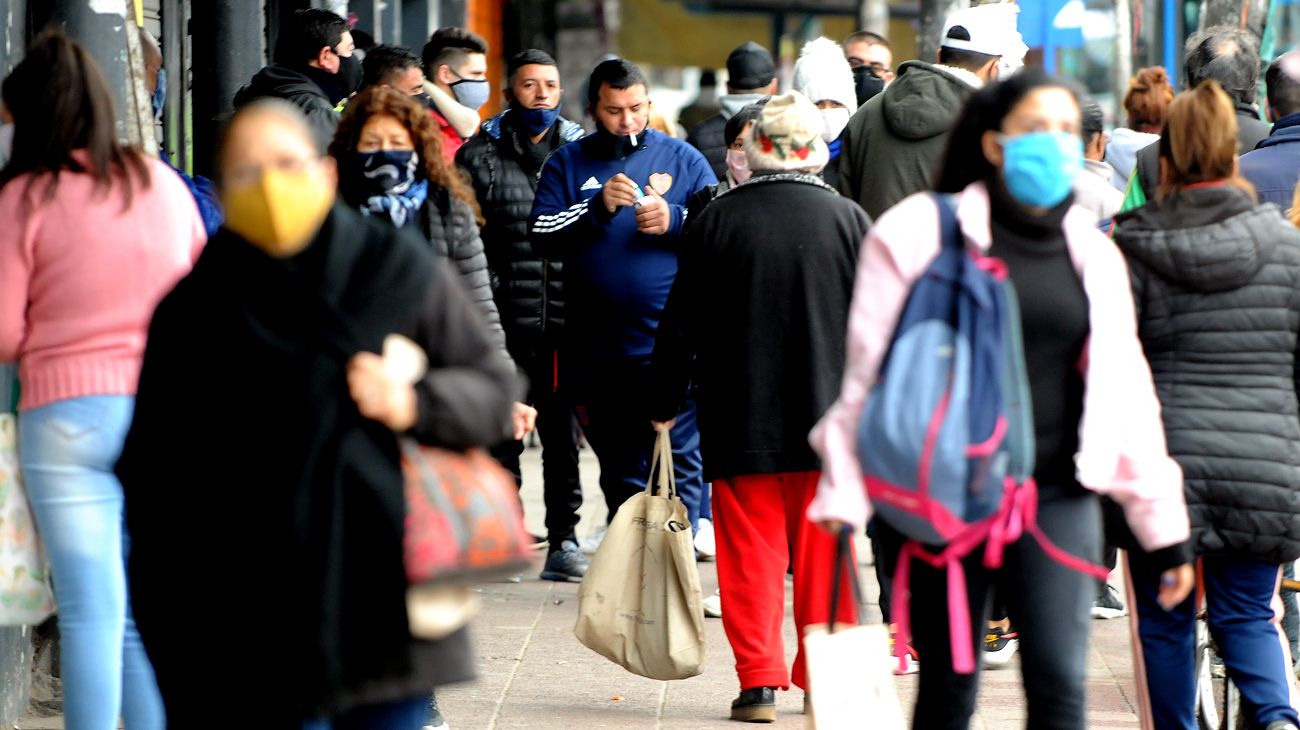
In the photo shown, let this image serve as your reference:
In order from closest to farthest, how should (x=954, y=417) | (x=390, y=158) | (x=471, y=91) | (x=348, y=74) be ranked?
1. (x=954, y=417)
2. (x=390, y=158)
3. (x=348, y=74)
4. (x=471, y=91)

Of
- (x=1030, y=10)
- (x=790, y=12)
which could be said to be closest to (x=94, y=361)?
(x=1030, y=10)

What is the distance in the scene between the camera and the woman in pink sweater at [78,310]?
5.24 metres

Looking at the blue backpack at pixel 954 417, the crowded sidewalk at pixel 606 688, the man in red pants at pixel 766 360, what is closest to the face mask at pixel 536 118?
the crowded sidewalk at pixel 606 688

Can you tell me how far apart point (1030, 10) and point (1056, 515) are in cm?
977

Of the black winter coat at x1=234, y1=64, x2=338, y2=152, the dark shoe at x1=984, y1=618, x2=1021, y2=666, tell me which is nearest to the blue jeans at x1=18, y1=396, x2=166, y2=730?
the black winter coat at x1=234, y1=64, x2=338, y2=152

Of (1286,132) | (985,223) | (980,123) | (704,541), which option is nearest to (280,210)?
(985,223)

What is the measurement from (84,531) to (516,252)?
4114 mm

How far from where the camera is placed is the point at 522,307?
9219 mm

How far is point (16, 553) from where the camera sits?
5336mm

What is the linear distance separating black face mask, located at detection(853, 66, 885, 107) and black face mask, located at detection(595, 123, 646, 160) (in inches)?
107

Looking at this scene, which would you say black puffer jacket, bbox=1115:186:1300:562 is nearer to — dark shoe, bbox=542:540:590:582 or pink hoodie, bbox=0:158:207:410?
pink hoodie, bbox=0:158:207:410

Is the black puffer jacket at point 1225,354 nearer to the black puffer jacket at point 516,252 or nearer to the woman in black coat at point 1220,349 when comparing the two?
the woman in black coat at point 1220,349

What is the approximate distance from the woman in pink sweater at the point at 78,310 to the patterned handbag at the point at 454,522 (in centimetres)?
173

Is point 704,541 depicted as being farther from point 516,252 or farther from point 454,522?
point 454,522
